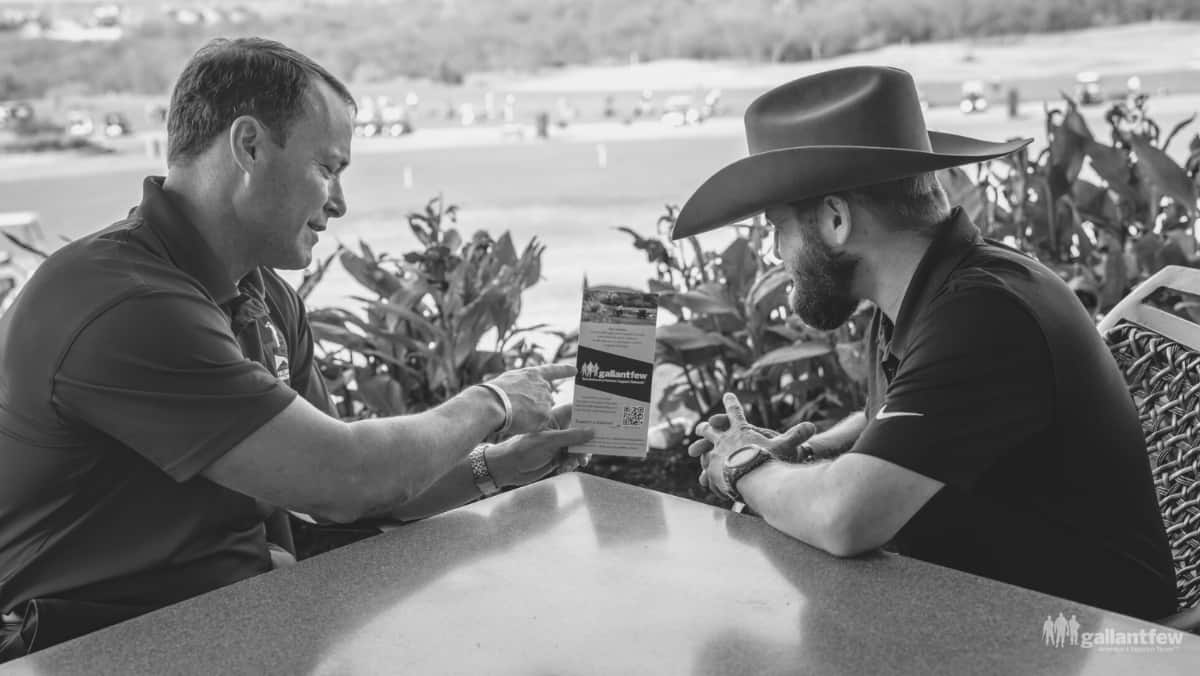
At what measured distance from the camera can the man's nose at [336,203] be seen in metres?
1.88

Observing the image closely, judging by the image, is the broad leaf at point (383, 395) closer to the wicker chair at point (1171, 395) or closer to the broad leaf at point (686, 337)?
the broad leaf at point (686, 337)

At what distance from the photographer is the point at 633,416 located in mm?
1703

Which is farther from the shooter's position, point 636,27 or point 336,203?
point 636,27

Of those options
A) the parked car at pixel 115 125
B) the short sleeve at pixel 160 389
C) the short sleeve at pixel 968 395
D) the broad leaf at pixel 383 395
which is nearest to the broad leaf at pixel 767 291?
the broad leaf at pixel 383 395

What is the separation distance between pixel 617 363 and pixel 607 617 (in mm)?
471

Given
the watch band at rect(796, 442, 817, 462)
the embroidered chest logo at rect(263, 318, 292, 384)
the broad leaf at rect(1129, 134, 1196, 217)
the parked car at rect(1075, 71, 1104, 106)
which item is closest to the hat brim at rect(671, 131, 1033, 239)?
the watch band at rect(796, 442, 817, 462)

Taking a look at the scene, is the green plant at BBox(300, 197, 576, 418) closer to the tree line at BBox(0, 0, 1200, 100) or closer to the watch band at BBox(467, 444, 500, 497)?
the watch band at BBox(467, 444, 500, 497)

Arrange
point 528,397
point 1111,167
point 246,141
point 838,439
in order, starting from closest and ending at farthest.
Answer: point 246,141, point 528,397, point 838,439, point 1111,167

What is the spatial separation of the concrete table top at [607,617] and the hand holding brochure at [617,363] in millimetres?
194

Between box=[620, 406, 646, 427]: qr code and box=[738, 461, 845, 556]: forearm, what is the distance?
6.6 inches

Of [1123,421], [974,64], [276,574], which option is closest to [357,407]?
[276,574]

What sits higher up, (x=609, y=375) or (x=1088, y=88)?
(x=609, y=375)

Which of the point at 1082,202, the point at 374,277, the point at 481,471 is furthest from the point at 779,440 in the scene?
the point at 1082,202

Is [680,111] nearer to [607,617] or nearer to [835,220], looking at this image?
[835,220]
